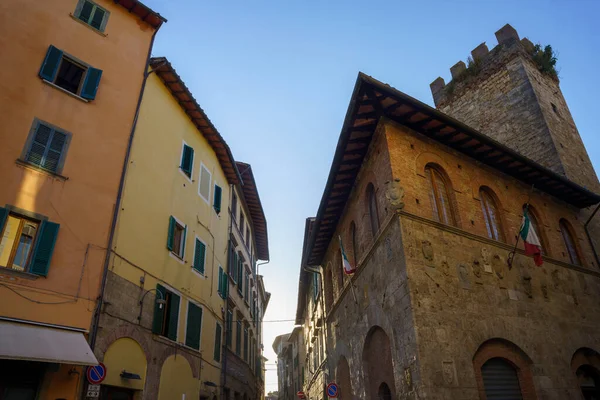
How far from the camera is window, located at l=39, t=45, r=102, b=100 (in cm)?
965

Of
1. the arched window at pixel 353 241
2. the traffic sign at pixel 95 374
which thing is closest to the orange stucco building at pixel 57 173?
the traffic sign at pixel 95 374

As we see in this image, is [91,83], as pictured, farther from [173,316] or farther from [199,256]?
[173,316]

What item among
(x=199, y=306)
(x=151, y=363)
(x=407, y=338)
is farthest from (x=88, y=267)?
(x=407, y=338)

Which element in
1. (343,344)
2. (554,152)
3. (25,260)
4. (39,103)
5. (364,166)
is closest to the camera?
(25,260)

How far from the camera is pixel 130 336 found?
9.32 metres

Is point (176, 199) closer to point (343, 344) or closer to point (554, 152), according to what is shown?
point (343, 344)

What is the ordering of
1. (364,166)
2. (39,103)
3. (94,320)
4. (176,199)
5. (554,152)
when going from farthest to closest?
(554,152)
(176,199)
(364,166)
(39,103)
(94,320)

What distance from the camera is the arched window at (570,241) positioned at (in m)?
12.5

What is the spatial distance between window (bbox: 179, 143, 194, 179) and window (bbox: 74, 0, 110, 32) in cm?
425

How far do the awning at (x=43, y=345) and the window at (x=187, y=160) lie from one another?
6.66 meters

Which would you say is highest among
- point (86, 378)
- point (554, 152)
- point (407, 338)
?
point (554, 152)

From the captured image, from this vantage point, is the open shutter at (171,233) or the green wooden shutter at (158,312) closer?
the green wooden shutter at (158,312)

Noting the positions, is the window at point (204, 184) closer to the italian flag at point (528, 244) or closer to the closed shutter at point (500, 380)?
the italian flag at point (528, 244)

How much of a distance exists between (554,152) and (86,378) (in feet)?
54.8
